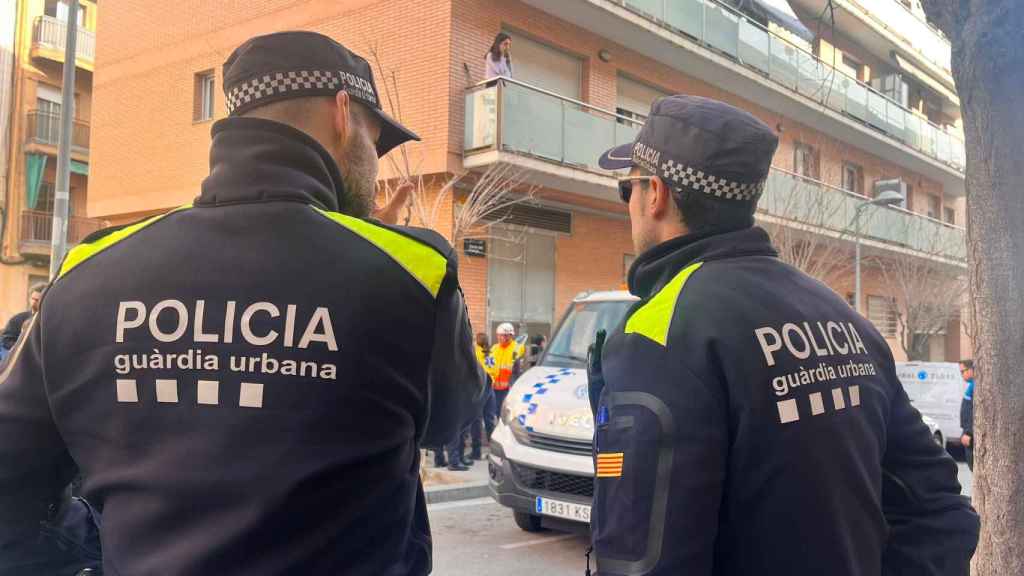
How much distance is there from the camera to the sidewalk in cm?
920

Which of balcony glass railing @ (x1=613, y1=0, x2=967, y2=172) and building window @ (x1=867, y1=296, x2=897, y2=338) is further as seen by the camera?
building window @ (x1=867, y1=296, x2=897, y2=338)

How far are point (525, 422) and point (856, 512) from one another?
5039 mm

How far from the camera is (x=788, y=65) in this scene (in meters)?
19.9

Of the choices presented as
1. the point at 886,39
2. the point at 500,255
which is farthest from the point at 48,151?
the point at 886,39

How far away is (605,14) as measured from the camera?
1496cm

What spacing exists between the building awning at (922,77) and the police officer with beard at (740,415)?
27758 mm

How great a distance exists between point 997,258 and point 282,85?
3236mm

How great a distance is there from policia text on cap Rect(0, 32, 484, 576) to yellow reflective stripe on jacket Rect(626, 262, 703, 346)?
385 mm

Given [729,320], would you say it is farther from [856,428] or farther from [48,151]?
[48,151]

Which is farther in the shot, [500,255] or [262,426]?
[500,255]

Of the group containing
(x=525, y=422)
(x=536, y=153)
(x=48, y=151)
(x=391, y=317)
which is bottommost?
(x=525, y=422)

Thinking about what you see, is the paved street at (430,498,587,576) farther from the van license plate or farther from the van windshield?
the van windshield

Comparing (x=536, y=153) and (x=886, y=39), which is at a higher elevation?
(x=886, y=39)

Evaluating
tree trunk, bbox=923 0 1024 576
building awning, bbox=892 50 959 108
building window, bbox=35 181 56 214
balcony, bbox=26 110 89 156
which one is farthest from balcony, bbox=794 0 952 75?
building window, bbox=35 181 56 214
